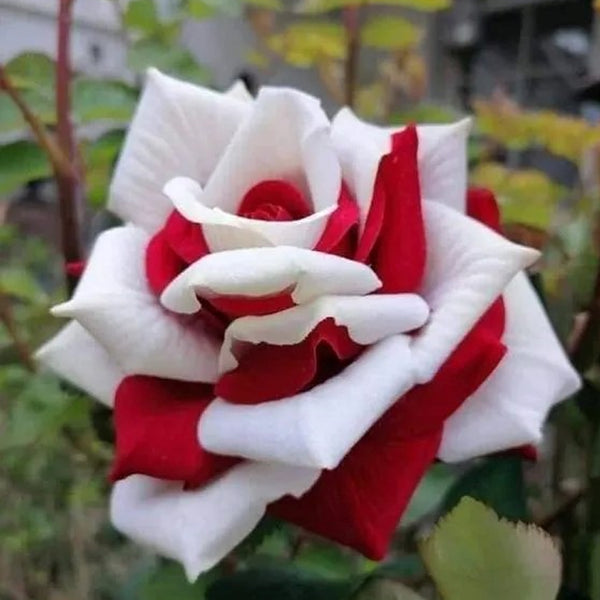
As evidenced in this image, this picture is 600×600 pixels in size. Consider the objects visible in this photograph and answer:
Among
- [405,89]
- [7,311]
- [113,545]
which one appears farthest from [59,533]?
[405,89]

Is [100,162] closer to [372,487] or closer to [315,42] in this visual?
[315,42]

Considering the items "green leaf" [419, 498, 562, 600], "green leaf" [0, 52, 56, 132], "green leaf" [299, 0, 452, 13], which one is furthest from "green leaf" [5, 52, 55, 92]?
"green leaf" [419, 498, 562, 600]

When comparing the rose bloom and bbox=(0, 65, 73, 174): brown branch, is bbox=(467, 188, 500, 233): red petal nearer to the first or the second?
the rose bloom

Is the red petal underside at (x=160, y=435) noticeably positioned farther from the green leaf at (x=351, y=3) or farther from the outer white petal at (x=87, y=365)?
the green leaf at (x=351, y=3)

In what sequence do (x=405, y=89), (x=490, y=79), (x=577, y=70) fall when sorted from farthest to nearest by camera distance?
(x=490, y=79) → (x=577, y=70) → (x=405, y=89)

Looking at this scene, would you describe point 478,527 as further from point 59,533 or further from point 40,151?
point 59,533

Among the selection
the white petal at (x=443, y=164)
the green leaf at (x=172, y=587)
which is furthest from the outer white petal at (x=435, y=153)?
the green leaf at (x=172, y=587)

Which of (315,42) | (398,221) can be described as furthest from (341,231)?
(315,42)
